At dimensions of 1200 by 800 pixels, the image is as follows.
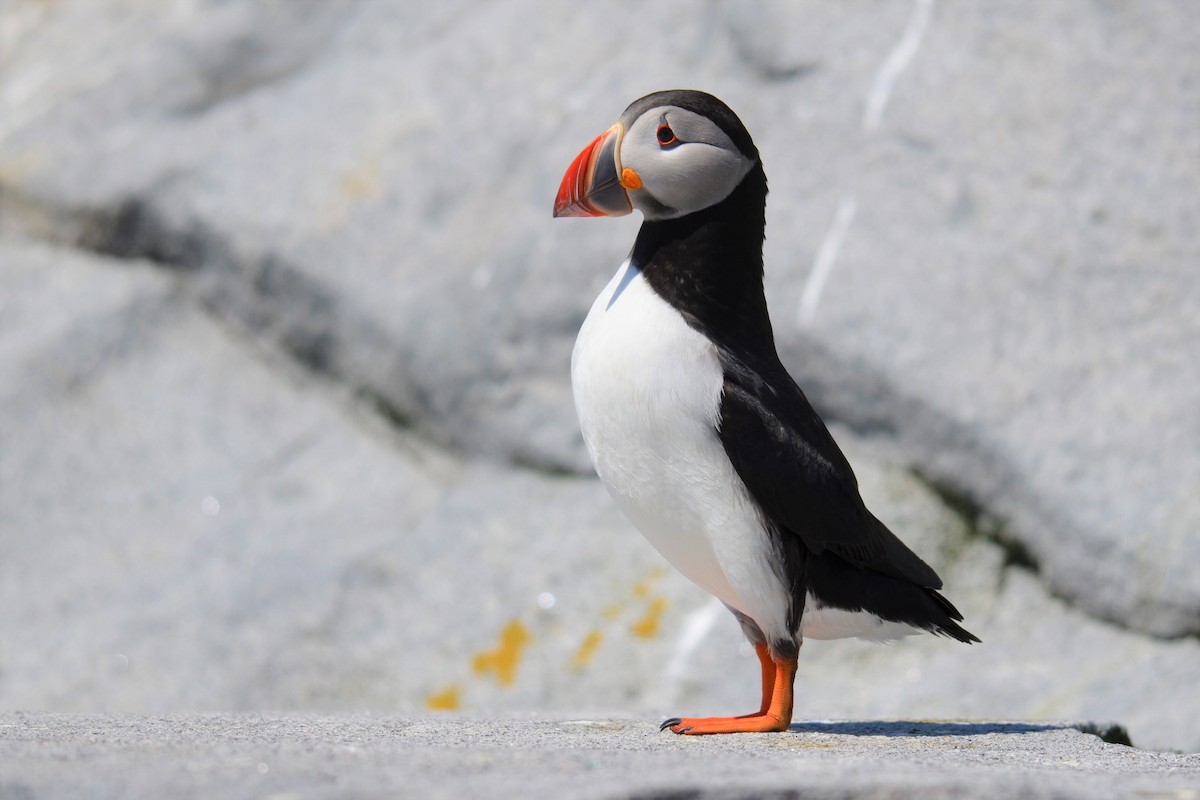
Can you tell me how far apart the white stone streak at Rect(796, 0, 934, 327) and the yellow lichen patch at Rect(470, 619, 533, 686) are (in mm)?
1543

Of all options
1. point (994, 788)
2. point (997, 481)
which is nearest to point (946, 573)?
point (997, 481)

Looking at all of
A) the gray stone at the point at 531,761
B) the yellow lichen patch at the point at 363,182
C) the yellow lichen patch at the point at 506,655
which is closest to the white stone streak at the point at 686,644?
the yellow lichen patch at the point at 506,655

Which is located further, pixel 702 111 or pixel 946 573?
pixel 946 573

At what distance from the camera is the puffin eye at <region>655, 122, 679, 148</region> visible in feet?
10.2

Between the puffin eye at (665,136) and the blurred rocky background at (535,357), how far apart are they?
164cm

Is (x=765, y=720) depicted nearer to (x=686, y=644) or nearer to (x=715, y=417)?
(x=715, y=417)

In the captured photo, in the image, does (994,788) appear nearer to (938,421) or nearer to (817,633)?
(817,633)

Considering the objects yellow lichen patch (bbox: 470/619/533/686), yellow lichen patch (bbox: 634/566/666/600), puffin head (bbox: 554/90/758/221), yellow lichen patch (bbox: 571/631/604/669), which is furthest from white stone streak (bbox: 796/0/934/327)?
puffin head (bbox: 554/90/758/221)

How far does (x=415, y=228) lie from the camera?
5.95 metres

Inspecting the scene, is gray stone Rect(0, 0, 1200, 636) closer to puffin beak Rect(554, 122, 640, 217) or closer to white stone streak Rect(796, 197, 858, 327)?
white stone streak Rect(796, 197, 858, 327)

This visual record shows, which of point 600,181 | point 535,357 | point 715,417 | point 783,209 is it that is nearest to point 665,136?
point 600,181

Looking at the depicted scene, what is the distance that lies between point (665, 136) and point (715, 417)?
66cm

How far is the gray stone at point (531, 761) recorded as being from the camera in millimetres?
2021

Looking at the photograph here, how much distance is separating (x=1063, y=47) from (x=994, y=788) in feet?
13.2
